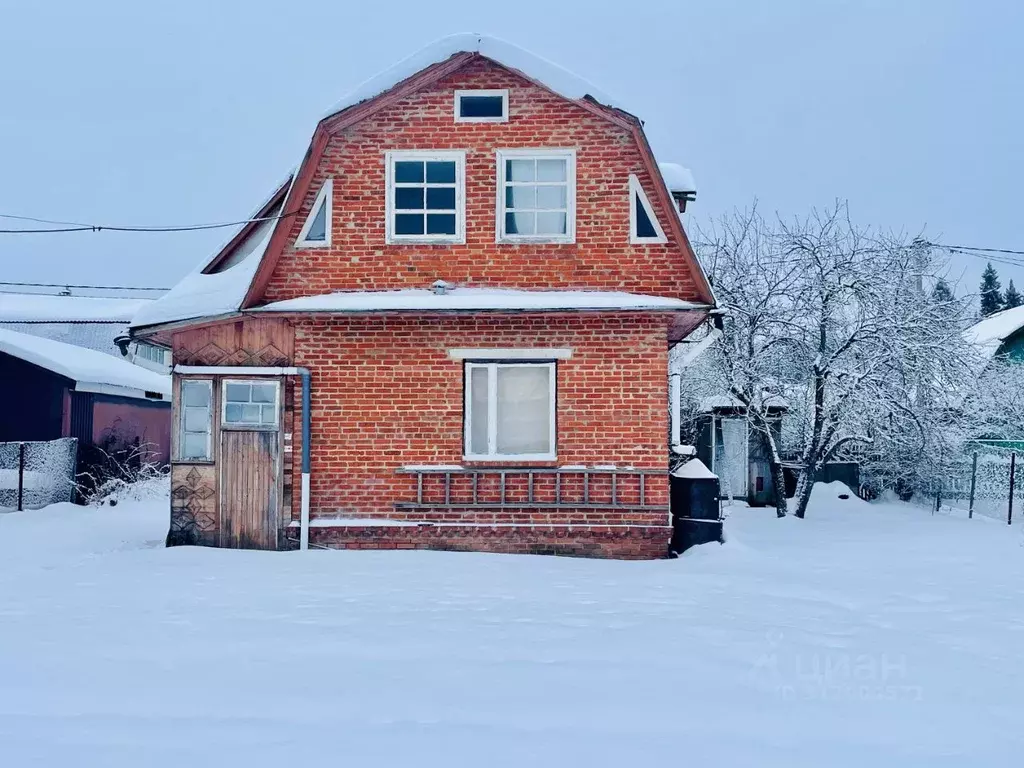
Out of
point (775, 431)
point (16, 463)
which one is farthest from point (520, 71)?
point (16, 463)

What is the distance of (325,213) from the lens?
10531 millimetres

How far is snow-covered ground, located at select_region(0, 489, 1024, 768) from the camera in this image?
4.19 meters

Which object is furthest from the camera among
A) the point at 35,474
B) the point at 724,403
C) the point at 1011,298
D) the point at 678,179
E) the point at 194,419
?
the point at 1011,298

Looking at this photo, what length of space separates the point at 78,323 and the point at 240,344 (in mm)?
23370

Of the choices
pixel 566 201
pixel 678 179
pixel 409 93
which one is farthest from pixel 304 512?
pixel 678 179

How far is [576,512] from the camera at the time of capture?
10.4 metres

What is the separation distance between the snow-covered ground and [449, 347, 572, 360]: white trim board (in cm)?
246

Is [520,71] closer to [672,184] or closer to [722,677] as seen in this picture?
[672,184]

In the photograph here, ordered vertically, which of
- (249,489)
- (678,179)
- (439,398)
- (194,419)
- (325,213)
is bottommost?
(249,489)

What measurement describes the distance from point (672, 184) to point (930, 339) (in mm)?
7753

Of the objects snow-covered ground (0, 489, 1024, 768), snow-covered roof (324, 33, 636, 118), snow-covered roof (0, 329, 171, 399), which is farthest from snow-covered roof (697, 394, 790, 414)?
snow-covered roof (0, 329, 171, 399)

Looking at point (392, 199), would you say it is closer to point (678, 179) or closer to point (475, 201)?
point (475, 201)

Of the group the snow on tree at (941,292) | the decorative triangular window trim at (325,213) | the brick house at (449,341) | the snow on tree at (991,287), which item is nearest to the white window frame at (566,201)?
the brick house at (449,341)

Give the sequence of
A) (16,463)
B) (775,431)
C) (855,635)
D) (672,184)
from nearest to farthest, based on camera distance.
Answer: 1. (855,635)
2. (672,184)
3. (16,463)
4. (775,431)
